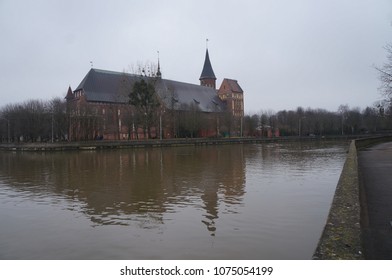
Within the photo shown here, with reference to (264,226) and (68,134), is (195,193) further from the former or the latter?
(68,134)

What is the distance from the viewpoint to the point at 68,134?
67.1 metres

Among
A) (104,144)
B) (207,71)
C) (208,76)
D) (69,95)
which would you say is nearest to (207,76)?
(208,76)

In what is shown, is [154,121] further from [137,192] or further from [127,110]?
[137,192]

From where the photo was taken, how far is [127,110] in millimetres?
66312

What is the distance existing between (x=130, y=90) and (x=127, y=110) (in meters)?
3.81

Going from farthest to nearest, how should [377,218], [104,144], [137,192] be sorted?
[104,144]
[137,192]
[377,218]

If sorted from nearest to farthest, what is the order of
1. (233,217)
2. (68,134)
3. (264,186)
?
(233,217) < (264,186) < (68,134)

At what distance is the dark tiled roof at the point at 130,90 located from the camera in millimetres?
68494

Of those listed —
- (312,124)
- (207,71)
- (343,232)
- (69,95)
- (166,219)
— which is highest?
(207,71)

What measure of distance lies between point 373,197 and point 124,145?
47666 mm

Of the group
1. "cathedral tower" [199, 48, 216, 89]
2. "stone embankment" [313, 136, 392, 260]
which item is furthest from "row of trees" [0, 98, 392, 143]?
"stone embankment" [313, 136, 392, 260]

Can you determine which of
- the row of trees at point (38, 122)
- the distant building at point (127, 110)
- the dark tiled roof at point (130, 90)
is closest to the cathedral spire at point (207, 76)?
the dark tiled roof at point (130, 90)

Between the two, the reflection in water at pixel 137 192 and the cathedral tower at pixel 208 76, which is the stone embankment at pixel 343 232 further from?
the cathedral tower at pixel 208 76

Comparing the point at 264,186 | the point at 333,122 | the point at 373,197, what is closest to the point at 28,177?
the point at 264,186
